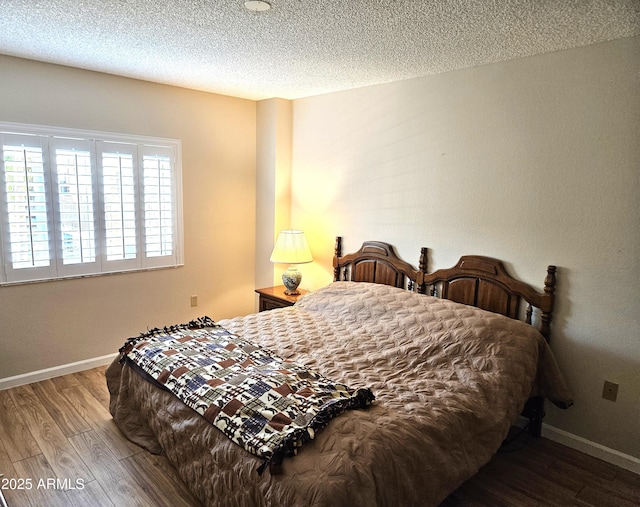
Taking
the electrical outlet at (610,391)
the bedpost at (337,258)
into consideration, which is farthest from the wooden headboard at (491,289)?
the bedpost at (337,258)

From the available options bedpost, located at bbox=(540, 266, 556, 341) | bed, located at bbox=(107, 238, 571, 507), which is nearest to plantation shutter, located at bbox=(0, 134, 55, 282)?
bed, located at bbox=(107, 238, 571, 507)

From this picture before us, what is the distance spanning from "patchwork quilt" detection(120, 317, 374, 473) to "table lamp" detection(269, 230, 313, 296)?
50.7 inches

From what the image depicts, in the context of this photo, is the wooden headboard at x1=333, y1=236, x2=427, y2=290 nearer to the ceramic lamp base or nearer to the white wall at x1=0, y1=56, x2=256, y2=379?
the ceramic lamp base

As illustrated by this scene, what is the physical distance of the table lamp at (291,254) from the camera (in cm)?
397

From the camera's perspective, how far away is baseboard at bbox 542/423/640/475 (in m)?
2.53

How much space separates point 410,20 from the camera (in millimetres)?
2184

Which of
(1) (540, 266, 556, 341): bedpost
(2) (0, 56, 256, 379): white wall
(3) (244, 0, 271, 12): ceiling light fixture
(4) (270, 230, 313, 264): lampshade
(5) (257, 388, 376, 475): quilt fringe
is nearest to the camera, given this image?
(5) (257, 388, 376, 475): quilt fringe

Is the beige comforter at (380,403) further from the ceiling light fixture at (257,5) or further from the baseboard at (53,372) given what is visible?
the ceiling light fixture at (257,5)

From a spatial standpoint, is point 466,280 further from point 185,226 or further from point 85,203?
point 85,203

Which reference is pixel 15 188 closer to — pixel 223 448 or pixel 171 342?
pixel 171 342

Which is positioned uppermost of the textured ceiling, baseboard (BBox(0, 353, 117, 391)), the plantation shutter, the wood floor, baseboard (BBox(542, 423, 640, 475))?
the textured ceiling

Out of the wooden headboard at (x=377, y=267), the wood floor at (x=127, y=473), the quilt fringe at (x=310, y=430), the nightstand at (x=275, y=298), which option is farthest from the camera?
the nightstand at (x=275, y=298)

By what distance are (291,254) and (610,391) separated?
250 cm

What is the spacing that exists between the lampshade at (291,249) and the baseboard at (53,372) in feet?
5.38
